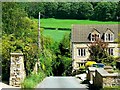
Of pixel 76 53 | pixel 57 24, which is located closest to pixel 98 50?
pixel 76 53

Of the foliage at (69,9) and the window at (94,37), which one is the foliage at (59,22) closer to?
the foliage at (69,9)

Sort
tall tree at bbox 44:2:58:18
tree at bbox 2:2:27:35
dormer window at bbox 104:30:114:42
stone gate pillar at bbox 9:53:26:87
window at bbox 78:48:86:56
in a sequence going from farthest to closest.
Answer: dormer window at bbox 104:30:114:42
window at bbox 78:48:86:56
tall tree at bbox 44:2:58:18
tree at bbox 2:2:27:35
stone gate pillar at bbox 9:53:26:87

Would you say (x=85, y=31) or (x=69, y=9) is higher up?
(x=69, y=9)

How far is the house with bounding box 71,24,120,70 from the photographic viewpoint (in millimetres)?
20609

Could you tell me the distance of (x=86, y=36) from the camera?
21.0m

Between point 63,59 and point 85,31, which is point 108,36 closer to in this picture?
point 85,31

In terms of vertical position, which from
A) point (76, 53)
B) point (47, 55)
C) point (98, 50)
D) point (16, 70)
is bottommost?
point (76, 53)

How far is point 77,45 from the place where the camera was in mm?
20906

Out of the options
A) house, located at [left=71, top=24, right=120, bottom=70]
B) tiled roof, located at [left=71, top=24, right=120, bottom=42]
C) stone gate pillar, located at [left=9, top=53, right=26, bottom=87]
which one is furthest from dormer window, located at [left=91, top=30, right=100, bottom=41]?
stone gate pillar, located at [left=9, top=53, right=26, bottom=87]

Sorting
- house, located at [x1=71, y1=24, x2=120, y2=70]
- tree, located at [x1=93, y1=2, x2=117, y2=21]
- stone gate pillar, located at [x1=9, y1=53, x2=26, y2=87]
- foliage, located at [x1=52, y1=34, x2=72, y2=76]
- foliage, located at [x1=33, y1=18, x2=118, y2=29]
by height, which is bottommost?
foliage, located at [x1=52, y1=34, x2=72, y2=76]

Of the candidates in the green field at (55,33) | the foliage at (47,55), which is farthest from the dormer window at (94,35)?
the foliage at (47,55)

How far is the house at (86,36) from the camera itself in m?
20.6

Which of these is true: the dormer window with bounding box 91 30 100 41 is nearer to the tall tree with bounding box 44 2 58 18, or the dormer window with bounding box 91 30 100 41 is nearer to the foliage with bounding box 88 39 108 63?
the foliage with bounding box 88 39 108 63

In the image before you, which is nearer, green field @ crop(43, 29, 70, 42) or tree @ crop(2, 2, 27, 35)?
tree @ crop(2, 2, 27, 35)
